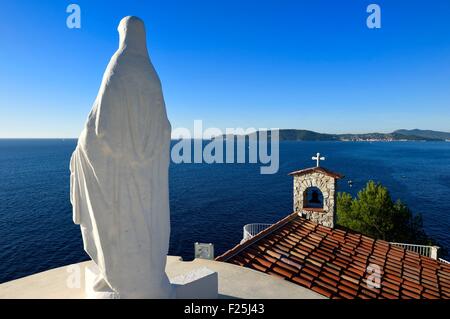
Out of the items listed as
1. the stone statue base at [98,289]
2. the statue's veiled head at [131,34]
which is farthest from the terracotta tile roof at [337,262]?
the statue's veiled head at [131,34]

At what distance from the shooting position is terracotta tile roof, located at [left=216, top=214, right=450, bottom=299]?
9.65 metres

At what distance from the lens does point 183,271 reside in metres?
8.91

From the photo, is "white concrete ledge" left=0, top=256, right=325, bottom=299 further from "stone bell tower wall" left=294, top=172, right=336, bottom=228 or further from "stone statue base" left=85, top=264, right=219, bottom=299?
"stone bell tower wall" left=294, top=172, right=336, bottom=228

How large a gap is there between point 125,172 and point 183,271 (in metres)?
5.10

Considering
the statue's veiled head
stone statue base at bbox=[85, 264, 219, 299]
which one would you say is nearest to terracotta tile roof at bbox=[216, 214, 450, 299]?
stone statue base at bbox=[85, 264, 219, 299]

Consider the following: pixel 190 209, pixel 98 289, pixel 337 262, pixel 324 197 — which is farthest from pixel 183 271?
pixel 190 209

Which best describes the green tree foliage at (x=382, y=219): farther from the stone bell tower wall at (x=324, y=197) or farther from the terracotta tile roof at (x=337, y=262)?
the terracotta tile roof at (x=337, y=262)

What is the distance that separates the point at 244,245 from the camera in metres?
11.3

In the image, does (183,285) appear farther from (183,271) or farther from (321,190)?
(321,190)

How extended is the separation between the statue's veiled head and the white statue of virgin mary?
16 mm

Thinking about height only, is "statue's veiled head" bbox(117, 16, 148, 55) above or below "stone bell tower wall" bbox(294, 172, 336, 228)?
above

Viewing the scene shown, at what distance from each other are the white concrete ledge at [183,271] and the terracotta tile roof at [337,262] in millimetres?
965
